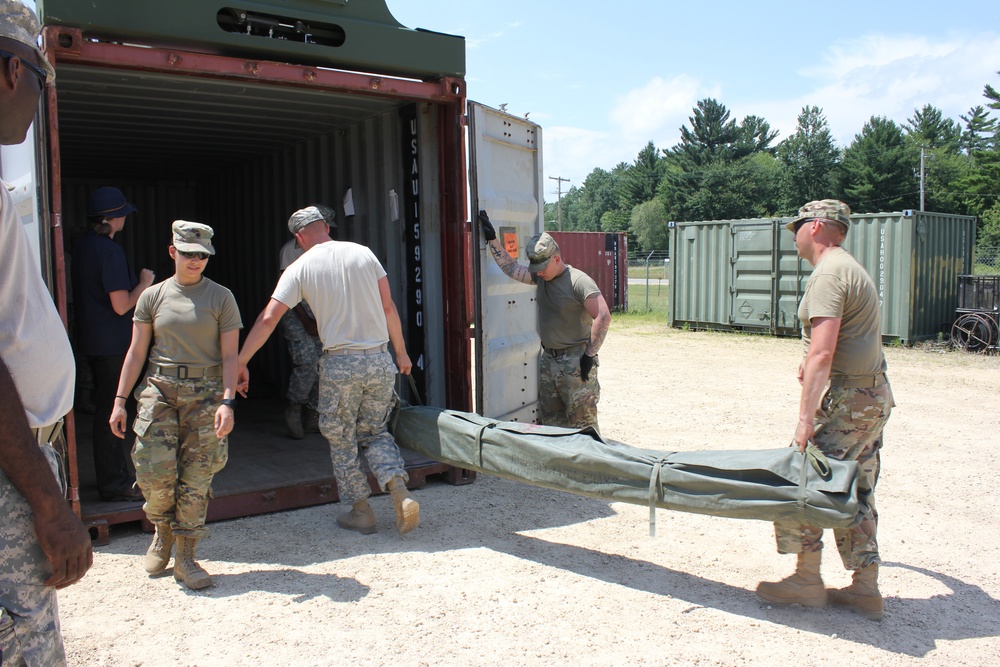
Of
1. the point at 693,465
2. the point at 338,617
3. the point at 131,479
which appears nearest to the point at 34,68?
the point at 338,617

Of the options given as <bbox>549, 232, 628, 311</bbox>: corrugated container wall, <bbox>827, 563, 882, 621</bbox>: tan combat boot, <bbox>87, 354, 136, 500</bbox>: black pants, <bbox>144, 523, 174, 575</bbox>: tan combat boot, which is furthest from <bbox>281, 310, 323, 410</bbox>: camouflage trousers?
<bbox>549, 232, 628, 311</bbox>: corrugated container wall

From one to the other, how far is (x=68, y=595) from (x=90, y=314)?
71.2 inches

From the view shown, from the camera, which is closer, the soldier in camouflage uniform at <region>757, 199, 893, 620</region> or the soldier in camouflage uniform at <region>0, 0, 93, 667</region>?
the soldier in camouflage uniform at <region>0, 0, 93, 667</region>

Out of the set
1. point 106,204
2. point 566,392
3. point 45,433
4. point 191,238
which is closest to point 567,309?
point 566,392

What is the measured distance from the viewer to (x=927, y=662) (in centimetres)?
330

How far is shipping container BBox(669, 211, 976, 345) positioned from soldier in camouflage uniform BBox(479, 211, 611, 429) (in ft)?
25.3

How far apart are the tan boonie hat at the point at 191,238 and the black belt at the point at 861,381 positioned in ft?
10.4

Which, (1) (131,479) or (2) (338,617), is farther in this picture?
(1) (131,479)

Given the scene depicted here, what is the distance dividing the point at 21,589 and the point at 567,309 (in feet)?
13.8

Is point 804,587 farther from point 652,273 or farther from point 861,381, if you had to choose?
point 652,273

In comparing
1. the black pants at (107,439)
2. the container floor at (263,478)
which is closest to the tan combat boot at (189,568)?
the container floor at (263,478)

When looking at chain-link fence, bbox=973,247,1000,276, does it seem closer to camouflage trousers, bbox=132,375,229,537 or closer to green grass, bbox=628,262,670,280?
green grass, bbox=628,262,670,280

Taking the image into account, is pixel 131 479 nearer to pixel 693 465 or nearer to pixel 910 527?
pixel 693 465

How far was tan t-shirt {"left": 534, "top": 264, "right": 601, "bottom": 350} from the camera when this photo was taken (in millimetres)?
5570
